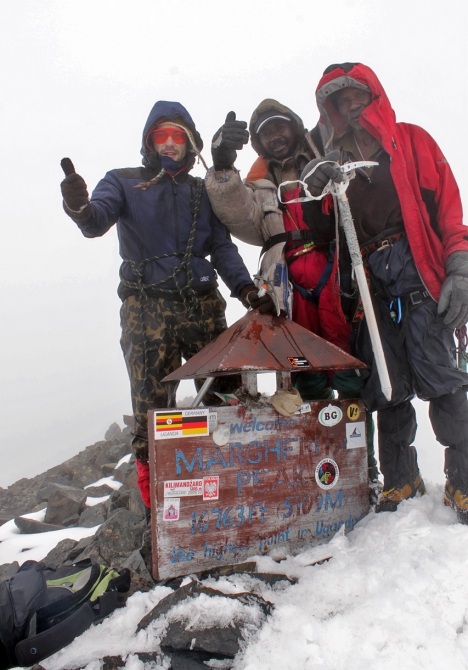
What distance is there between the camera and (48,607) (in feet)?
6.63

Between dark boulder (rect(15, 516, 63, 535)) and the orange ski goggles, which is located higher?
the orange ski goggles

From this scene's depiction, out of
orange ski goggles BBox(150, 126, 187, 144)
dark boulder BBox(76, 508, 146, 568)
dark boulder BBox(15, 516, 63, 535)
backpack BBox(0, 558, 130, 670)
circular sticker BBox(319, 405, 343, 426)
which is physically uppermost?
orange ski goggles BBox(150, 126, 187, 144)

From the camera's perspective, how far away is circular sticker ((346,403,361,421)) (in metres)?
2.71

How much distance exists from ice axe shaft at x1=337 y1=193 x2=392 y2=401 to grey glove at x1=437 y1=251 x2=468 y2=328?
0.42 m

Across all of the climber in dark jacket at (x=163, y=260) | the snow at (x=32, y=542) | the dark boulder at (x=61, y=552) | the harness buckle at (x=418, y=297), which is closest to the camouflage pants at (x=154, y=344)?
the climber in dark jacket at (x=163, y=260)

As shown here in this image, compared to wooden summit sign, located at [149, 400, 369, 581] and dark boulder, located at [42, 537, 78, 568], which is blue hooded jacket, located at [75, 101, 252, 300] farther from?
dark boulder, located at [42, 537, 78, 568]

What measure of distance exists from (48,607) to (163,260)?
2238 mm

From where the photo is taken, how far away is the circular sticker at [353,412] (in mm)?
2713

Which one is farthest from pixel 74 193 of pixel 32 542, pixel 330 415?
pixel 32 542

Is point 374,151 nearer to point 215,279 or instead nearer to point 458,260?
point 458,260

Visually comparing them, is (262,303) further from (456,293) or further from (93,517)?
(93,517)

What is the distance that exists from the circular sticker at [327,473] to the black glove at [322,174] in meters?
1.79

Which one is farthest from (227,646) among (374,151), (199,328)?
(374,151)

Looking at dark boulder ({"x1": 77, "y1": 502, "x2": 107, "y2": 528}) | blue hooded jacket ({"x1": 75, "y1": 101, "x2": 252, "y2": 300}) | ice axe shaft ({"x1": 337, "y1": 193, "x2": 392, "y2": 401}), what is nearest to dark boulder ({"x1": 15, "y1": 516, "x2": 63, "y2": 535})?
dark boulder ({"x1": 77, "y1": 502, "x2": 107, "y2": 528})
